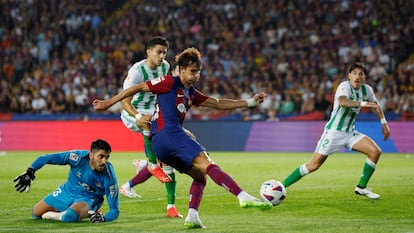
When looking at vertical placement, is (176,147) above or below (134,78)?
below

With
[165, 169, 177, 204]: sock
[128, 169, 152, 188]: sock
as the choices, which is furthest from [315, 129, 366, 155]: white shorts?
[165, 169, 177, 204]: sock

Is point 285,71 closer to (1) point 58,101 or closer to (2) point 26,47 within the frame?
(1) point 58,101

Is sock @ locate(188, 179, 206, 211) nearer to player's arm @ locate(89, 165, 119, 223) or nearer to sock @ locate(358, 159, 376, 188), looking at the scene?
player's arm @ locate(89, 165, 119, 223)

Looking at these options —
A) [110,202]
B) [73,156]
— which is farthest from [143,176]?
[110,202]

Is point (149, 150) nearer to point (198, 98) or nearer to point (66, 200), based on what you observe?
point (66, 200)

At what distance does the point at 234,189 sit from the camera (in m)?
8.63

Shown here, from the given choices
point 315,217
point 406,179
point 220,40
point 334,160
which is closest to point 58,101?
point 220,40

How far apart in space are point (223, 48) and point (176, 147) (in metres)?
21.1

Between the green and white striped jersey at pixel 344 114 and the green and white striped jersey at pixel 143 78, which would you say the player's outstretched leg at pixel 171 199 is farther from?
the green and white striped jersey at pixel 344 114

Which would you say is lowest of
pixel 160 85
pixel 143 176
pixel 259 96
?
pixel 143 176

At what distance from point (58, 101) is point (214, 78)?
5234 mm

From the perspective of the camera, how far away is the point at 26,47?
104ft

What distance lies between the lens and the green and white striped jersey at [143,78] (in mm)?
11562

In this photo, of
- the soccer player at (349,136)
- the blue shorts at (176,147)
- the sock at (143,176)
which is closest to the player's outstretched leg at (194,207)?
the blue shorts at (176,147)
